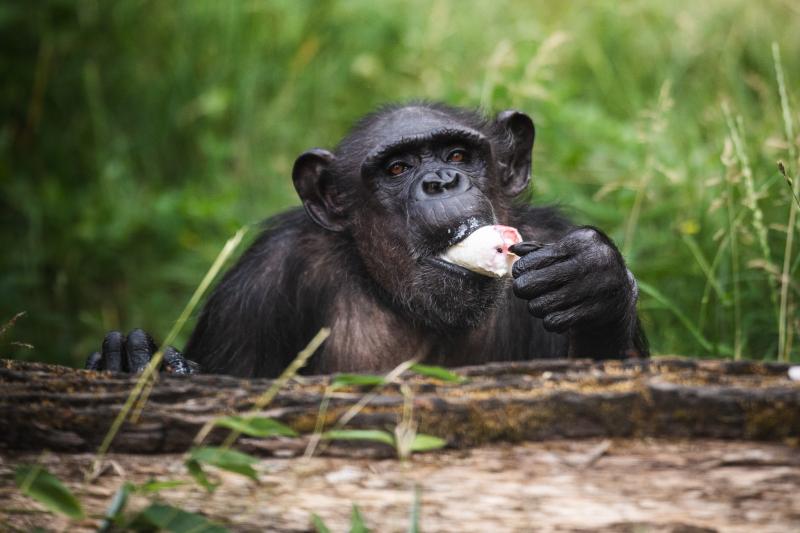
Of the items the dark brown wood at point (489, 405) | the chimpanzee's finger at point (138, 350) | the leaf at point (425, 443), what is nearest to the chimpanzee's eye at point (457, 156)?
the chimpanzee's finger at point (138, 350)

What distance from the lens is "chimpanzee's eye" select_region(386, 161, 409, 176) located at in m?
5.02

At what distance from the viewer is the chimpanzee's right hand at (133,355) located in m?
5.04

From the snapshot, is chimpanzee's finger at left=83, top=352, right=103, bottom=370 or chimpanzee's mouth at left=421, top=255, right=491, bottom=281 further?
chimpanzee's finger at left=83, top=352, right=103, bottom=370

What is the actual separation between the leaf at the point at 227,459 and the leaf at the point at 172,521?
16 cm

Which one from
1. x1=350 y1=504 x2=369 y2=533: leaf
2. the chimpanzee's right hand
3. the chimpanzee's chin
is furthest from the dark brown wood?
the chimpanzee's right hand

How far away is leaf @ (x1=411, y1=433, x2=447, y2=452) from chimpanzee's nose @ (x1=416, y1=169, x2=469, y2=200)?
1701mm

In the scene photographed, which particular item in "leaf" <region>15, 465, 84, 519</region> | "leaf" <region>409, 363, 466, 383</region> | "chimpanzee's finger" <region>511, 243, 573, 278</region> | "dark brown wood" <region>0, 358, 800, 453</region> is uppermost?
"chimpanzee's finger" <region>511, 243, 573, 278</region>

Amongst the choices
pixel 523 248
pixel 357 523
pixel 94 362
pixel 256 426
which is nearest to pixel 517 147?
pixel 523 248

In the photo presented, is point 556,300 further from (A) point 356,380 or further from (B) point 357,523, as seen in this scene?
(B) point 357,523

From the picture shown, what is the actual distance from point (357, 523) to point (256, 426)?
42cm

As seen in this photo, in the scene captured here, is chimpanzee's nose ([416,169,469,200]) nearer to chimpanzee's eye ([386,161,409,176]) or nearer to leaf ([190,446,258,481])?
chimpanzee's eye ([386,161,409,176])

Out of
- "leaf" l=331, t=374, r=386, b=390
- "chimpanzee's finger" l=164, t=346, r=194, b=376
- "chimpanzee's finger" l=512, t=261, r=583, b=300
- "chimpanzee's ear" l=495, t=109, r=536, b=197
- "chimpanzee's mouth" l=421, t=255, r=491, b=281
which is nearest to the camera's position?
"leaf" l=331, t=374, r=386, b=390

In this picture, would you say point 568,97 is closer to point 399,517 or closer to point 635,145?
point 635,145

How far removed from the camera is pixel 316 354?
5.09 m
